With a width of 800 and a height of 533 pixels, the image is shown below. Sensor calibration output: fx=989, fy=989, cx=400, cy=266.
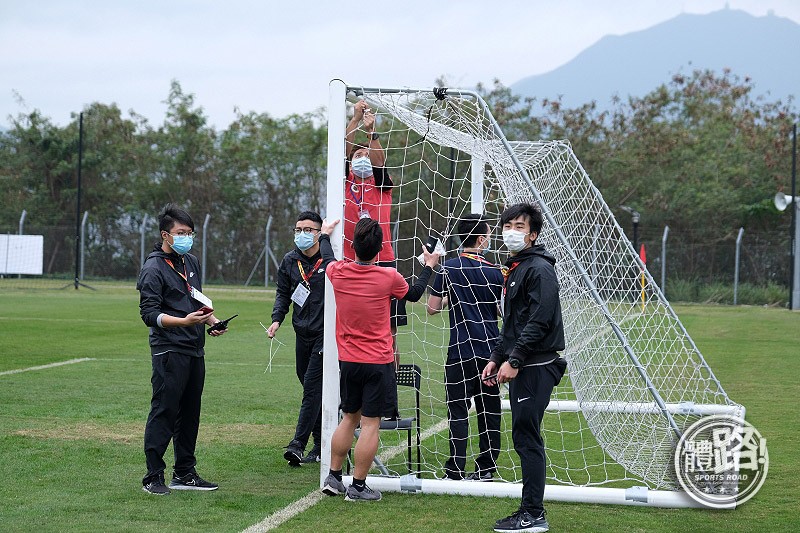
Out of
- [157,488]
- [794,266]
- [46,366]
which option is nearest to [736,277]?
[794,266]

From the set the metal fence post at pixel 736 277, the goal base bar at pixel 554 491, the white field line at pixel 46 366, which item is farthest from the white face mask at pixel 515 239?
the metal fence post at pixel 736 277

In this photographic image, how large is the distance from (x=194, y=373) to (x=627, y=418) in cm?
360

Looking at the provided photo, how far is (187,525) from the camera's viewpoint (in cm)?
649

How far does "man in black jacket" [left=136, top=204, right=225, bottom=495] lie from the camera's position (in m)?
7.37

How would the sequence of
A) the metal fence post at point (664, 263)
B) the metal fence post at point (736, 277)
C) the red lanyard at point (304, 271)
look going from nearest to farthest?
the red lanyard at point (304, 271)
the metal fence post at point (736, 277)
the metal fence post at point (664, 263)

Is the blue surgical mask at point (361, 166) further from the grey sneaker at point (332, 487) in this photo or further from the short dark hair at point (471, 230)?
the grey sneaker at point (332, 487)

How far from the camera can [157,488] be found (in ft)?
24.1

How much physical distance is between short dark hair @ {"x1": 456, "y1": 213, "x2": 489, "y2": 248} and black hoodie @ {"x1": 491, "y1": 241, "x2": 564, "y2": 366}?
164cm

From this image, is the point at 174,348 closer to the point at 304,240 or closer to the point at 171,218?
the point at 171,218

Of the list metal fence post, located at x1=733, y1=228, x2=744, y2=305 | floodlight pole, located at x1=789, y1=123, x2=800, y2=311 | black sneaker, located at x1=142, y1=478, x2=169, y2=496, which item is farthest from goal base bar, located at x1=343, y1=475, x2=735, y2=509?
metal fence post, located at x1=733, y1=228, x2=744, y2=305

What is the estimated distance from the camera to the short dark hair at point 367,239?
7.12 m

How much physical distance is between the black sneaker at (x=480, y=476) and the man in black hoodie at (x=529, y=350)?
1430 mm

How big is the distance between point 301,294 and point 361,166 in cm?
135

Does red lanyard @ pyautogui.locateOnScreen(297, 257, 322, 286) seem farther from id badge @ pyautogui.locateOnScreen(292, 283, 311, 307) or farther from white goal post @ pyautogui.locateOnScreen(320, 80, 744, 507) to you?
white goal post @ pyautogui.locateOnScreen(320, 80, 744, 507)
